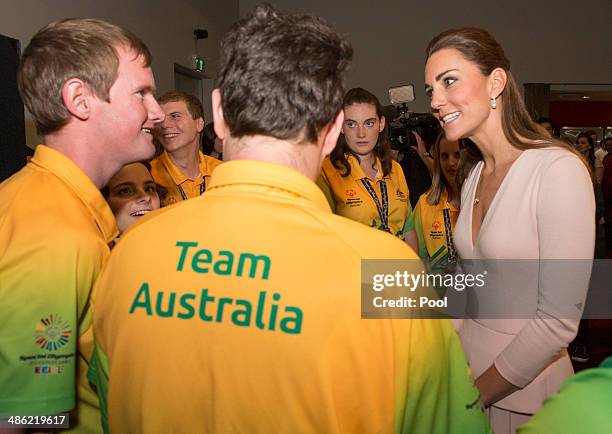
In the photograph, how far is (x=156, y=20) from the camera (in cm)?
621

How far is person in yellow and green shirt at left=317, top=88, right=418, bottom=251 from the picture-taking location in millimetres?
3164

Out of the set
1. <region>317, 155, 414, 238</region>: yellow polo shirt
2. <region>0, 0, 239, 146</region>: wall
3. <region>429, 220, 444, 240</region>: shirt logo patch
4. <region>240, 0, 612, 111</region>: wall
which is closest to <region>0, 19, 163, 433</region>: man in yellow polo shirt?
<region>317, 155, 414, 238</region>: yellow polo shirt

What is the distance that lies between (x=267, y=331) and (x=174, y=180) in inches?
97.9

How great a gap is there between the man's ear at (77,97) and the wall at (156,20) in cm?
280

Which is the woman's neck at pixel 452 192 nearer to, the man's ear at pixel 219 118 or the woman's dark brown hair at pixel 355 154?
the woman's dark brown hair at pixel 355 154

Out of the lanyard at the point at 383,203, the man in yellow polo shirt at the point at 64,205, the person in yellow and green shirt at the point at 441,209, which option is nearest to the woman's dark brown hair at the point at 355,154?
the lanyard at the point at 383,203

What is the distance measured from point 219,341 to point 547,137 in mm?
1157

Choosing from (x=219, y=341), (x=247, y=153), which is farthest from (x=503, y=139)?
(x=219, y=341)

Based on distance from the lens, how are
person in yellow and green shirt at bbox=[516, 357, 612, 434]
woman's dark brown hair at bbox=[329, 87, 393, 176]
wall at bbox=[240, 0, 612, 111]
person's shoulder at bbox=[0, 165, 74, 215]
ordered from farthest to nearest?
1. wall at bbox=[240, 0, 612, 111]
2. woman's dark brown hair at bbox=[329, 87, 393, 176]
3. person's shoulder at bbox=[0, 165, 74, 215]
4. person in yellow and green shirt at bbox=[516, 357, 612, 434]

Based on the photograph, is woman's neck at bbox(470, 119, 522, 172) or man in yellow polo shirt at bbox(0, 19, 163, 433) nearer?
man in yellow polo shirt at bbox(0, 19, 163, 433)

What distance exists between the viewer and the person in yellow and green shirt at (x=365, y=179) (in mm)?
3164

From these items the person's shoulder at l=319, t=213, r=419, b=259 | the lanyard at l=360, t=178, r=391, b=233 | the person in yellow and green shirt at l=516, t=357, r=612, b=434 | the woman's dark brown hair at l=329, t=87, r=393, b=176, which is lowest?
the person in yellow and green shirt at l=516, t=357, r=612, b=434

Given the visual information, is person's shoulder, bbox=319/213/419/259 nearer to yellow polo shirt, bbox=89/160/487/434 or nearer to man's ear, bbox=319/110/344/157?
yellow polo shirt, bbox=89/160/487/434

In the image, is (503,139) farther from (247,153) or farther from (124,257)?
(124,257)
